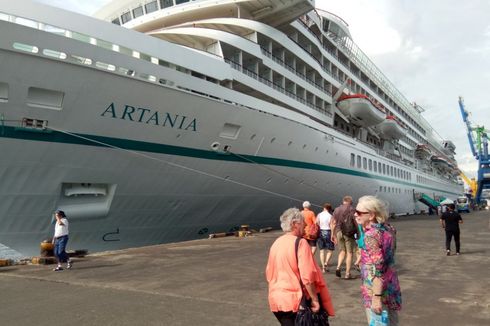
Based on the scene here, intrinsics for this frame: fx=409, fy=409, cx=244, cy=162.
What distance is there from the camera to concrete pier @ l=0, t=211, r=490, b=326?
4.61m

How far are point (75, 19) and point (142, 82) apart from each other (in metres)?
2.06

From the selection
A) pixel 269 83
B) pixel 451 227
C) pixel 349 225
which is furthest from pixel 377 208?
pixel 269 83

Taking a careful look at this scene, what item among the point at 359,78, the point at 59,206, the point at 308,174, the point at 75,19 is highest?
the point at 359,78

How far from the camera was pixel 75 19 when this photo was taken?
962 cm

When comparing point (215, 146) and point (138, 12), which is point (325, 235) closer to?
point (215, 146)

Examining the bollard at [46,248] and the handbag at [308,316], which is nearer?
the handbag at [308,316]

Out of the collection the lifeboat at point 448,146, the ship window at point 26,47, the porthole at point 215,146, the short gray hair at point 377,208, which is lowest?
the short gray hair at point 377,208

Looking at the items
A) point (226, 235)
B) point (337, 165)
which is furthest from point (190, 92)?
point (337, 165)

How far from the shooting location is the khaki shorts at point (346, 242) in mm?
7164

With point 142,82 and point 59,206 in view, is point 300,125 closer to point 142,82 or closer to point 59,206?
point 142,82

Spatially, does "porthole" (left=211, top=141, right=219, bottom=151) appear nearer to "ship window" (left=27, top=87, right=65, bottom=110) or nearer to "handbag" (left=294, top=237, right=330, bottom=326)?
"ship window" (left=27, top=87, right=65, bottom=110)

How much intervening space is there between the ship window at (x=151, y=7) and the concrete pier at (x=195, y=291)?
36.5 feet

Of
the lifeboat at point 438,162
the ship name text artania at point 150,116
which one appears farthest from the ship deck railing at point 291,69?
the lifeboat at point 438,162

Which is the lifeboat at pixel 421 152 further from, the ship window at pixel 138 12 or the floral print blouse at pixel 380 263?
the floral print blouse at pixel 380 263
